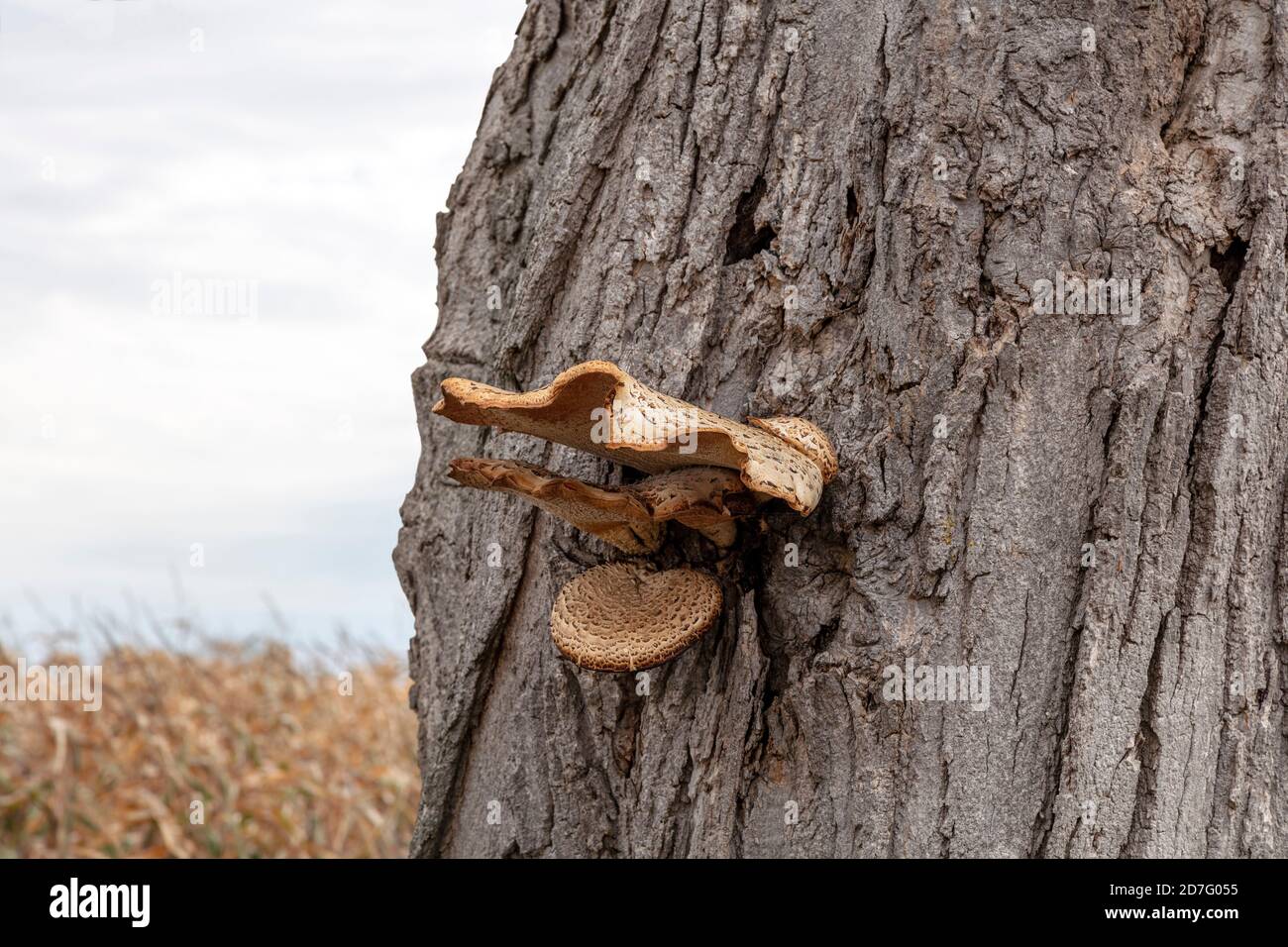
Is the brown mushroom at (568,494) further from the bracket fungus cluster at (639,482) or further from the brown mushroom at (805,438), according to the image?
the brown mushroom at (805,438)

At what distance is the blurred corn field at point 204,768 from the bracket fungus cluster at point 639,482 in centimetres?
551

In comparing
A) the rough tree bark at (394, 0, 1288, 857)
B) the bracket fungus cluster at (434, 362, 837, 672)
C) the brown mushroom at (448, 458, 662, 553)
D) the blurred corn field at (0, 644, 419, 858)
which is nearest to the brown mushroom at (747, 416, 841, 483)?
the bracket fungus cluster at (434, 362, 837, 672)

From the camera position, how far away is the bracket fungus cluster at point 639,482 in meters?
2.22

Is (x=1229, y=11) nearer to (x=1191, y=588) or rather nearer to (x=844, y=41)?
(x=844, y=41)

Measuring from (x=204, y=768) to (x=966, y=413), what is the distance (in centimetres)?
733

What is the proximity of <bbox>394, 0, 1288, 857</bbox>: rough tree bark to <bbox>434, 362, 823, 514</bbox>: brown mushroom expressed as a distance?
39 centimetres

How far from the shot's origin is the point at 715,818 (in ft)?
9.25

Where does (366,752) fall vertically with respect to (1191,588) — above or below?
below

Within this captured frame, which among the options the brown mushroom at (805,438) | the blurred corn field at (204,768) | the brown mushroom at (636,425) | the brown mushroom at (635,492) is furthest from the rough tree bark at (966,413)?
the blurred corn field at (204,768)

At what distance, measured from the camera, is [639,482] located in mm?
2598

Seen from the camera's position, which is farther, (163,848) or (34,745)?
(34,745)

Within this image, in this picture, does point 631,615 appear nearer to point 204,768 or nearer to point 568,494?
point 568,494
